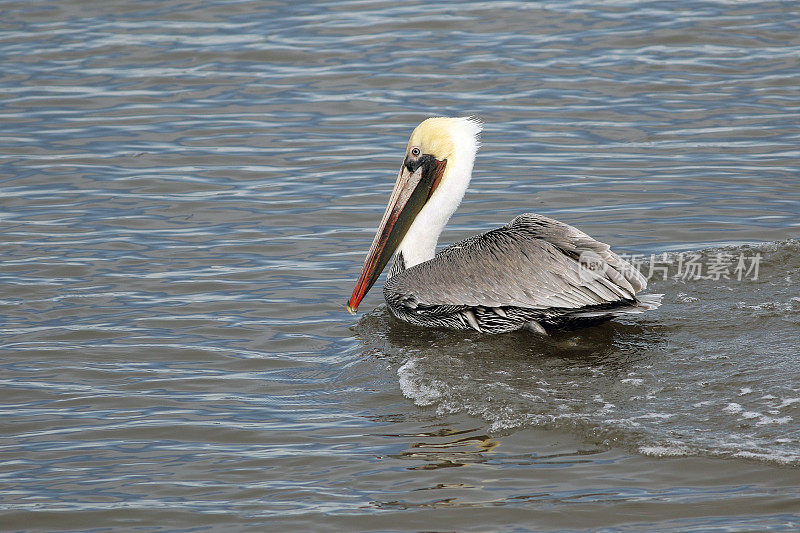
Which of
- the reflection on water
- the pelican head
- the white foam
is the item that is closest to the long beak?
the pelican head

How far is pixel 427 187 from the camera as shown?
6.20m

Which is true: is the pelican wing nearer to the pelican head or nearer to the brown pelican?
the brown pelican

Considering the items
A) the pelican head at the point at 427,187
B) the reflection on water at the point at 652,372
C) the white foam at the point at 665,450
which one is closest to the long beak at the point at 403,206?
the pelican head at the point at 427,187

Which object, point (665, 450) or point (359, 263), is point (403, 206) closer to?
point (359, 263)

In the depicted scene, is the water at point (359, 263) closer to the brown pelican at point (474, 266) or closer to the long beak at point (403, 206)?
the brown pelican at point (474, 266)

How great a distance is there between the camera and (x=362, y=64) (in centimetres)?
1052

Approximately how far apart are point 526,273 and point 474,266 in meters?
0.30

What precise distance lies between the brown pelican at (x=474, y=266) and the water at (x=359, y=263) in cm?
16

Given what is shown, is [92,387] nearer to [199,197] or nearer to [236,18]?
[199,197]

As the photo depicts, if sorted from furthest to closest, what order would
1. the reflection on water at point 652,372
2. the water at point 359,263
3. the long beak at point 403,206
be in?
the long beak at point 403,206 → the reflection on water at point 652,372 → the water at point 359,263

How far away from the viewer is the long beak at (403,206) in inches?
240

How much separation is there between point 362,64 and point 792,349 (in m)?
6.44

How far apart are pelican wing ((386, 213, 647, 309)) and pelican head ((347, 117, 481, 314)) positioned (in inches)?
17.0

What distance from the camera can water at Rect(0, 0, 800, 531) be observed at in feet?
13.0
